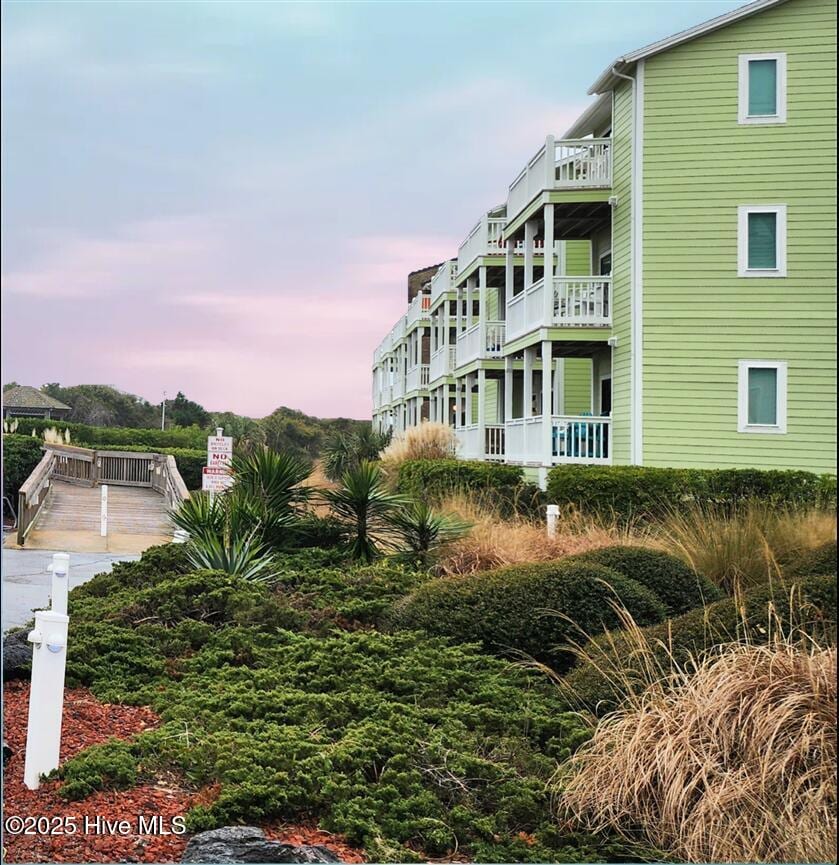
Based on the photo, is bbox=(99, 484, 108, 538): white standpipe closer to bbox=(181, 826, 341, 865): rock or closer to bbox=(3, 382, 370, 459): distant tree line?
bbox=(3, 382, 370, 459): distant tree line

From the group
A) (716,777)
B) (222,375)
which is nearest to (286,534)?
(222,375)

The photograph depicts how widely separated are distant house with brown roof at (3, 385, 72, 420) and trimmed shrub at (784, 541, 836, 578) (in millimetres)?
4895

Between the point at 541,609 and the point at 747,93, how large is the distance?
19.5ft

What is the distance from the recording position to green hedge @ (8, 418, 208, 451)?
26.3ft

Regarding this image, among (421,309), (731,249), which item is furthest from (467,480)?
(421,309)

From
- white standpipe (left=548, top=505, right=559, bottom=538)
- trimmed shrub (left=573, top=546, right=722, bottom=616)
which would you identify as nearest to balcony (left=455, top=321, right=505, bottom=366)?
white standpipe (left=548, top=505, right=559, bottom=538)

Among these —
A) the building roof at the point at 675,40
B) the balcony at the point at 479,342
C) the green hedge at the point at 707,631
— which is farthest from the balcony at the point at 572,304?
the green hedge at the point at 707,631

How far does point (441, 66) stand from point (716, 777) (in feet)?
15.4

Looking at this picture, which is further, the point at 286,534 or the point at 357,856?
the point at 286,534

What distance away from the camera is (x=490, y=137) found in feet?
24.0

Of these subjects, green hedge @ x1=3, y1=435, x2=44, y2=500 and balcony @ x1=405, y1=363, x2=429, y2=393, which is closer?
green hedge @ x1=3, y1=435, x2=44, y2=500

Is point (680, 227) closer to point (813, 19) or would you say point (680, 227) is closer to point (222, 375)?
point (813, 19)

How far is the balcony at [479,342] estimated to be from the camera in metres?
17.7

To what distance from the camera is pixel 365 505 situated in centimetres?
948
